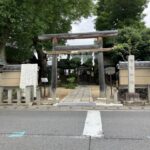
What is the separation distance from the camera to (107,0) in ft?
123

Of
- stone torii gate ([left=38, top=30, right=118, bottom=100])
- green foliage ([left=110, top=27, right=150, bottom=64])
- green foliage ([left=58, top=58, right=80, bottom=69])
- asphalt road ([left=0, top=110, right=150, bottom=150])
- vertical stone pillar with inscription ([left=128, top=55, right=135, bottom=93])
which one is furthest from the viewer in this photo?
green foliage ([left=58, top=58, right=80, bottom=69])

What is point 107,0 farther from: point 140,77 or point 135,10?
point 140,77

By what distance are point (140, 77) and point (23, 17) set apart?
7.34m

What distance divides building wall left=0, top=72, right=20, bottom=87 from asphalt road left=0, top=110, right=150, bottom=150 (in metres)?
7.40

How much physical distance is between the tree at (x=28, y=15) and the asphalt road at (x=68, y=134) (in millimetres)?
8540

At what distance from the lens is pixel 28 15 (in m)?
18.7

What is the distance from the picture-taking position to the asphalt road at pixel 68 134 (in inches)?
261

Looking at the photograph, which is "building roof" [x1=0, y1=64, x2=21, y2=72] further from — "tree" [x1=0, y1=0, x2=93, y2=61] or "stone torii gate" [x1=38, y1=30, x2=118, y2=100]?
"tree" [x1=0, y1=0, x2=93, y2=61]

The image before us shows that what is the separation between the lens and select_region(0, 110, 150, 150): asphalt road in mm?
6633

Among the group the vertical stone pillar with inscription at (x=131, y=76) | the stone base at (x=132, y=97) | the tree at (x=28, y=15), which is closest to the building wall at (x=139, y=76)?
the vertical stone pillar with inscription at (x=131, y=76)

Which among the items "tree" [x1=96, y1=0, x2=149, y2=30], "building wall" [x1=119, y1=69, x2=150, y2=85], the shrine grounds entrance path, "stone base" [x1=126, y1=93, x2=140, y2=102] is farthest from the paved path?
"tree" [x1=96, y1=0, x2=149, y2=30]

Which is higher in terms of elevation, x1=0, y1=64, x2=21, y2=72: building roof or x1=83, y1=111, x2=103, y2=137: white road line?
x1=0, y1=64, x2=21, y2=72: building roof

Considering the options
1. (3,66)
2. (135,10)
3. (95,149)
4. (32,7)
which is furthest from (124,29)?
(95,149)

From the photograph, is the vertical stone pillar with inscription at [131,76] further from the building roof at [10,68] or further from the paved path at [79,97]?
the building roof at [10,68]
